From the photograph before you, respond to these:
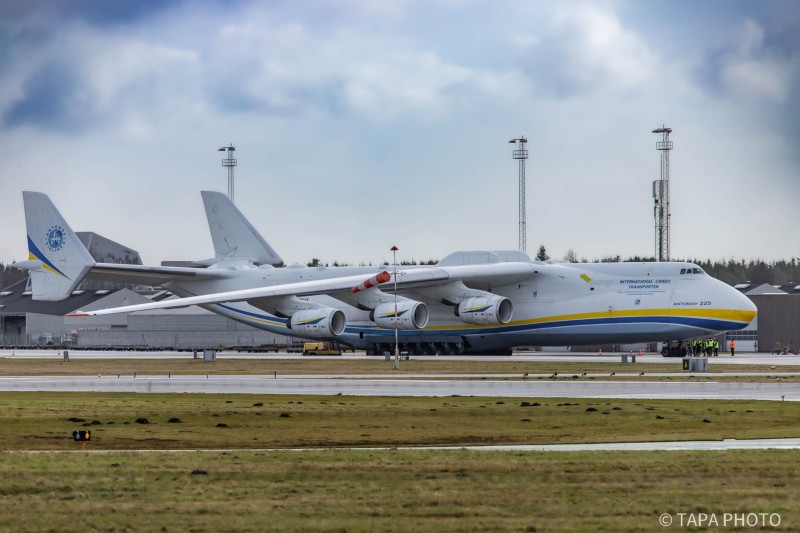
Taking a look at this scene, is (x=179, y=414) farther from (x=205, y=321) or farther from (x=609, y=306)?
Answer: (x=205, y=321)

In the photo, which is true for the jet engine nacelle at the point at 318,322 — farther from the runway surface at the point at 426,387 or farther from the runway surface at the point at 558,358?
the runway surface at the point at 426,387

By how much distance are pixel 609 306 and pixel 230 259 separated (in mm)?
24850

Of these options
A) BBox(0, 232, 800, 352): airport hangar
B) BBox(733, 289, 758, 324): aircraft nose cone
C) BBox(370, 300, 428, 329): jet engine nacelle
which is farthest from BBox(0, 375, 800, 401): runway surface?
BBox(0, 232, 800, 352): airport hangar

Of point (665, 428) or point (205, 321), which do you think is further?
point (205, 321)

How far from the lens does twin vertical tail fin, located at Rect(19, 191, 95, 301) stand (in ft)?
194

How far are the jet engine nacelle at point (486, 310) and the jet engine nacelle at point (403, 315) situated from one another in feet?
6.24

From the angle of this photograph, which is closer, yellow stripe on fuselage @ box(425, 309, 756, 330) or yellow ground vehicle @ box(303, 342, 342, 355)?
yellow stripe on fuselage @ box(425, 309, 756, 330)

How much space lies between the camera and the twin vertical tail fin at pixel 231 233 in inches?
2828

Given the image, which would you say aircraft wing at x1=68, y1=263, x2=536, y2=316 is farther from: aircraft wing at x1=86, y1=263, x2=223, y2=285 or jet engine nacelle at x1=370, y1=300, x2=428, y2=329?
jet engine nacelle at x1=370, y1=300, x2=428, y2=329

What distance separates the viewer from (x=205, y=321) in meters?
91.8

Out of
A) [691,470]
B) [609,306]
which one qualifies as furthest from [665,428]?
[609,306]

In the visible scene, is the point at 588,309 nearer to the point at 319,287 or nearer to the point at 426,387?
the point at 319,287

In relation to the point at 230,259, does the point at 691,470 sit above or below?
below

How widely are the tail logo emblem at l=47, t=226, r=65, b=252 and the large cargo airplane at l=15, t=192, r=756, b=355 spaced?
49mm
